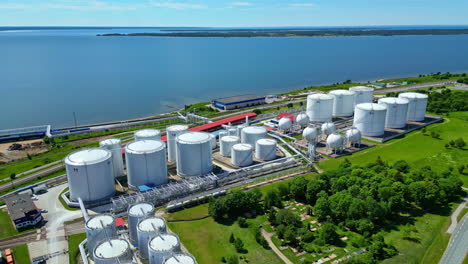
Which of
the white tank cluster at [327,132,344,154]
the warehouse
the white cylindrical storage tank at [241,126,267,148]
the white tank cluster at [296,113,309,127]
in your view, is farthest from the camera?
the warehouse

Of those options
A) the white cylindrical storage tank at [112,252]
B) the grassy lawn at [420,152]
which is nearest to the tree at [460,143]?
the grassy lawn at [420,152]

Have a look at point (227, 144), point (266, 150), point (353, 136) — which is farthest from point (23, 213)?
point (353, 136)

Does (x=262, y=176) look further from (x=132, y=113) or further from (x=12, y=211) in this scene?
(x=132, y=113)

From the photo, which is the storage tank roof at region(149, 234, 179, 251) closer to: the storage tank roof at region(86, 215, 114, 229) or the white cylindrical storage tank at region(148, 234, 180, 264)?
the white cylindrical storage tank at region(148, 234, 180, 264)

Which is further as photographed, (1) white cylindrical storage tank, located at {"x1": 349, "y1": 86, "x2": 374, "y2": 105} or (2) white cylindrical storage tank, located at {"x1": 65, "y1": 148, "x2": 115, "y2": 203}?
(1) white cylindrical storage tank, located at {"x1": 349, "y1": 86, "x2": 374, "y2": 105}

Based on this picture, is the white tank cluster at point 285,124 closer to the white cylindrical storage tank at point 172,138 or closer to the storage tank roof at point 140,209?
the white cylindrical storage tank at point 172,138

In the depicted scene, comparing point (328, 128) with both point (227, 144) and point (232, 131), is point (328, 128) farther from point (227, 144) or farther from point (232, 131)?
point (227, 144)

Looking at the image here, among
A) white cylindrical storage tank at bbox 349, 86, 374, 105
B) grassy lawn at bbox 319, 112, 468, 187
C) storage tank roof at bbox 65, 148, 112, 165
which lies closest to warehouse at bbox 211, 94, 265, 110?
white cylindrical storage tank at bbox 349, 86, 374, 105

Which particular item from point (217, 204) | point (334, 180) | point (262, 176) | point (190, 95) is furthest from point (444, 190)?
point (190, 95)
